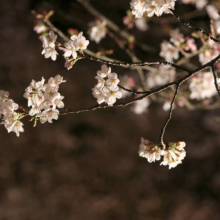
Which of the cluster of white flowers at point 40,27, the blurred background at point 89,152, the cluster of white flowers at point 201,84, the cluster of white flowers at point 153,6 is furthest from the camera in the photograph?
the blurred background at point 89,152

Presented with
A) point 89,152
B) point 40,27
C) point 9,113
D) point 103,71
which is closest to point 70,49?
point 103,71

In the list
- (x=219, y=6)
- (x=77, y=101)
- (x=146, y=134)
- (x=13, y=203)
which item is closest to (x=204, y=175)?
(x=146, y=134)

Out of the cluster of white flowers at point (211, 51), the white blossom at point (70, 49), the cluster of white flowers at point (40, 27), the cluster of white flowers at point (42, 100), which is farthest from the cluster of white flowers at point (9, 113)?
the cluster of white flowers at point (211, 51)

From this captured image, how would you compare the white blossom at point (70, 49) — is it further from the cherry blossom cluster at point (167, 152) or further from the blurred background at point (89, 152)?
the blurred background at point (89, 152)

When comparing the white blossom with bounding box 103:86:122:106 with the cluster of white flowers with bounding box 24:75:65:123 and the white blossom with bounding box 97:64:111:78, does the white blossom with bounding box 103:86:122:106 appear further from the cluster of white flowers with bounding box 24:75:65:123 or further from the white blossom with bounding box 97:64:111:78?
the cluster of white flowers with bounding box 24:75:65:123

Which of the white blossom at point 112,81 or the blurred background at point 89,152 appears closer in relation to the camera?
the white blossom at point 112,81

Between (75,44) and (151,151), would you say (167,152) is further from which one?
(75,44)
